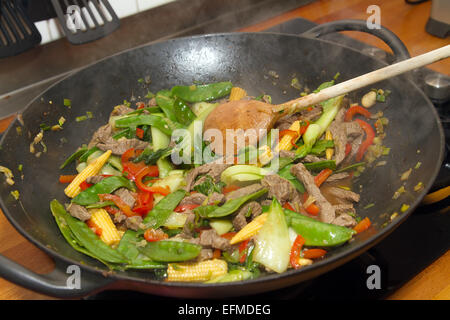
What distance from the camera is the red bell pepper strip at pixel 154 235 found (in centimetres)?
137

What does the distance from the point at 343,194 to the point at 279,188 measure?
27cm

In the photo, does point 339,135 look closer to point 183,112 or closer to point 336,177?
point 336,177

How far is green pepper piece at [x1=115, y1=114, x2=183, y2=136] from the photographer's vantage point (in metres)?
1.81

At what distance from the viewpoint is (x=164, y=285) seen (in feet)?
3.15

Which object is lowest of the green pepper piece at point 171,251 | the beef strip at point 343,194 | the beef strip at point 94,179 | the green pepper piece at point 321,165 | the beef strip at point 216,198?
the beef strip at point 343,194

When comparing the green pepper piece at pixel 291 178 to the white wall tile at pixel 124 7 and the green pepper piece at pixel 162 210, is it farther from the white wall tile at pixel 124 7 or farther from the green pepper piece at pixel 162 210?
the white wall tile at pixel 124 7

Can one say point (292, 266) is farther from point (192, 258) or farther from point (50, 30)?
point (50, 30)

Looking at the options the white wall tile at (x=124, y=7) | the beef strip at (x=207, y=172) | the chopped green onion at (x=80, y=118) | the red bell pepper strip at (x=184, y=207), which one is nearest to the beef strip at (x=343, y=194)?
the beef strip at (x=207, y=172)

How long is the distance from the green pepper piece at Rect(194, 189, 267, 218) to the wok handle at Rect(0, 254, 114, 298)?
441 millimetres

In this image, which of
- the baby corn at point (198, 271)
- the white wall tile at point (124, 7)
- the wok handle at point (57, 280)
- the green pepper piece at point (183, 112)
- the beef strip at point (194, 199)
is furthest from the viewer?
the white wall tile at point (124, 7)

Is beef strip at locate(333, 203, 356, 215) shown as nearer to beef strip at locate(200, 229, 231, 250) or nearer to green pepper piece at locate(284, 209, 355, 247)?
green pepper piece at locate(284, 209, 355, 247)

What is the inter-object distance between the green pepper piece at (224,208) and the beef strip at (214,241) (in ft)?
0.24

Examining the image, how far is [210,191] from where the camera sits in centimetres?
155

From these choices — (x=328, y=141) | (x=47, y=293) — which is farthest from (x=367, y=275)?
(x=47, y=293)
